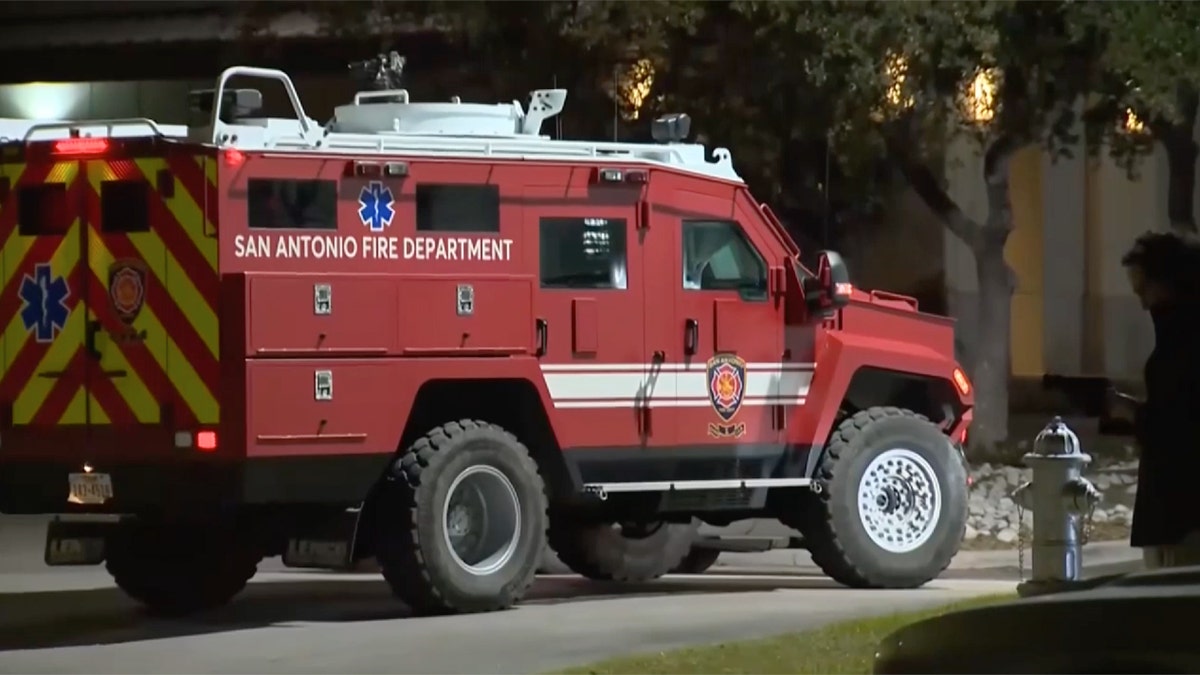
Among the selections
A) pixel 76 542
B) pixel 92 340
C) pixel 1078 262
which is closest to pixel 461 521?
pixel 76 542

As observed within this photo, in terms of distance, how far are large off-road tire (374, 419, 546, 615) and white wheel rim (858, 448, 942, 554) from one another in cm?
219

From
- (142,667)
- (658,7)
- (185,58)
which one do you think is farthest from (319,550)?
(185,58)

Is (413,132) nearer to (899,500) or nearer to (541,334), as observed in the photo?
(541,334)

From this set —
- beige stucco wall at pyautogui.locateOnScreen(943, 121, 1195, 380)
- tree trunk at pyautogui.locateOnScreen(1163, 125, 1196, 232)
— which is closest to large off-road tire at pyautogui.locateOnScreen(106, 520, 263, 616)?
tree trunk at pyautogui.locateOnScreen(1163, 125, 1196, 232)

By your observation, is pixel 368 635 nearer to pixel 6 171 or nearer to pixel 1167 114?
pixel 6 171

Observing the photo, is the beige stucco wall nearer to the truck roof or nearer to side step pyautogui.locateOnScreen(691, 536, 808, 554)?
side step pyautogui.locateOnScreen(691, 536, 808, 554)

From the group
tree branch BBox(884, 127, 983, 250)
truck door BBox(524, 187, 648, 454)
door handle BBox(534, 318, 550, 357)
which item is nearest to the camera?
door handle BBox(534, 318, 550, 357)

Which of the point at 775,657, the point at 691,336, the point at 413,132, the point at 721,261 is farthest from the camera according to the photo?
the point at 721,261

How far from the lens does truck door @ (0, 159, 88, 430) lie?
11.8 m

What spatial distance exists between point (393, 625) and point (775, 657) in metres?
2.62

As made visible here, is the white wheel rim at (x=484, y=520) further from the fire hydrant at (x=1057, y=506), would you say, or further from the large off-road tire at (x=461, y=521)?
the fire hydrant at (x=1057, y=506)

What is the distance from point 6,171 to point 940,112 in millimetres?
9516

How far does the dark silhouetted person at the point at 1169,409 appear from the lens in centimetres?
788

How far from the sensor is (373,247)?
1174 centimetres
